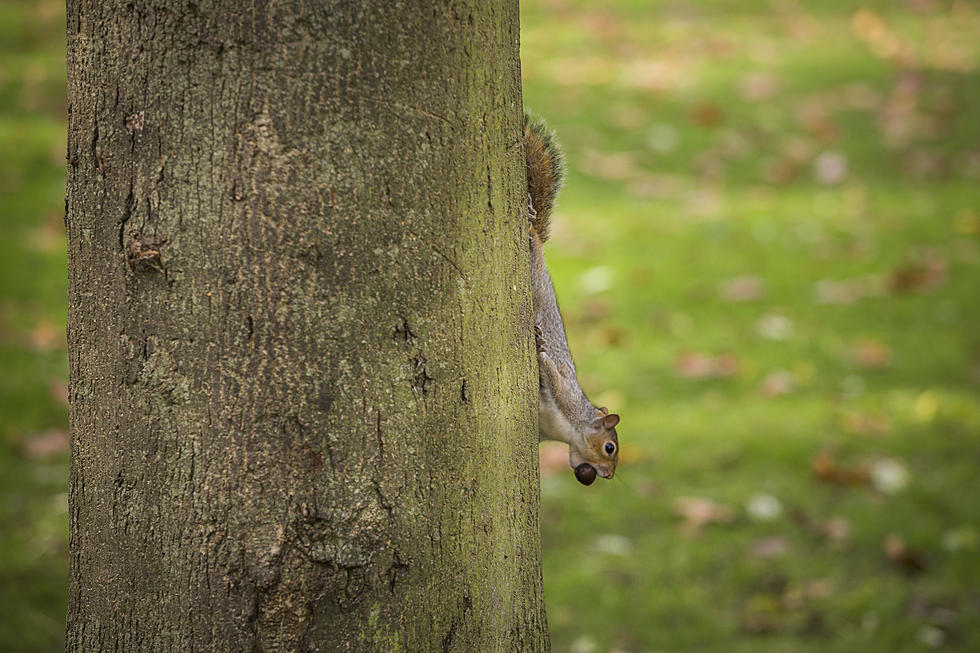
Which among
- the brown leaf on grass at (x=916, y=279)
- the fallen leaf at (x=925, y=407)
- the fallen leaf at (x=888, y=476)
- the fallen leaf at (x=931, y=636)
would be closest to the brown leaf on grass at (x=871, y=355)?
the fallen leaf at (x=925, y=407)

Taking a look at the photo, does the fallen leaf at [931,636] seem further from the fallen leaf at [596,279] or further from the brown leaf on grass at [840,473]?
the fallen leaf at [596,279]

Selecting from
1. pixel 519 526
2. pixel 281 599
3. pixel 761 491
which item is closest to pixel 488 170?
pixel 519 526

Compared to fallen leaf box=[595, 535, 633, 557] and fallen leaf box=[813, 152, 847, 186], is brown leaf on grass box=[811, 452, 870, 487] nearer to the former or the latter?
fallen leaf box=[595, 535, 633, 557]

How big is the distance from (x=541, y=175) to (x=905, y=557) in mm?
2086

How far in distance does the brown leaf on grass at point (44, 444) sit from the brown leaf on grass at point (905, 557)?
300 cm

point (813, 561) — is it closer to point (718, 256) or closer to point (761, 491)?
point (761, 491)

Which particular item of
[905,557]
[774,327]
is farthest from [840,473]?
[774,327]

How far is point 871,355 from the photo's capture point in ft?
15.2

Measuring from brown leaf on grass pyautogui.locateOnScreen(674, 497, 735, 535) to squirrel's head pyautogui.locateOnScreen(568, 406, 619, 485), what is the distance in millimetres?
1638

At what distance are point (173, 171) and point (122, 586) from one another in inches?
20.4

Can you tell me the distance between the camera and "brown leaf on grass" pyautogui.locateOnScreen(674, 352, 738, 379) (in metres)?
4.63

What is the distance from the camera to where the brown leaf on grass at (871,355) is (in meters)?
4.61

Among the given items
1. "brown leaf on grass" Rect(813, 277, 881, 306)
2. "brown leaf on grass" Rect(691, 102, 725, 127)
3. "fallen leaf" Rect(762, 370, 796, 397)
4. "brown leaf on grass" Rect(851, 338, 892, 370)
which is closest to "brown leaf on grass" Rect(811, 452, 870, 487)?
"fallen leaf" Rect(762, 370, 796, 397)

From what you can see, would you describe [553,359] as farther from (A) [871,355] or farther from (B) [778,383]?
(A) [871,355]
